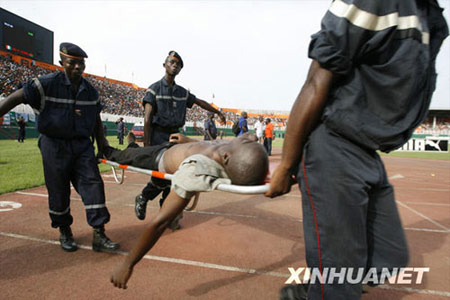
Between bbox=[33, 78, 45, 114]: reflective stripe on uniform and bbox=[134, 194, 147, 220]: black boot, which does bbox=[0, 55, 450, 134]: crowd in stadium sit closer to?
bbox=[134, 194, 147, 220]: black boot

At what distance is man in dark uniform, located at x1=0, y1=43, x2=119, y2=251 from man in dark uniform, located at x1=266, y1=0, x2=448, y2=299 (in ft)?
8.24

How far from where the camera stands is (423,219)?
4.64 m

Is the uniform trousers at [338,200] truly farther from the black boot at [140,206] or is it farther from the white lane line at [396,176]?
the white lane line at [396,176]

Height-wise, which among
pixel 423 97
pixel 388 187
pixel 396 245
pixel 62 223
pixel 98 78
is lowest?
pixel 62 223

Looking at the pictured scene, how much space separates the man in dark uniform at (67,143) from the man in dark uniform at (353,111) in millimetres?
2513

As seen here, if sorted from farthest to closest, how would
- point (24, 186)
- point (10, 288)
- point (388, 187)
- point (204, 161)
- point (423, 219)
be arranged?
Result: point (24, 186), point (423, 219), point (10, 288), point (204, 161), point (388, 187)

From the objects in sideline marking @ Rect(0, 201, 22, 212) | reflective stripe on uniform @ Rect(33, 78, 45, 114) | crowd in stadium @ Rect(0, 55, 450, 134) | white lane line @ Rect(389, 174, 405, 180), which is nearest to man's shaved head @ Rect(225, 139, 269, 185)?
reflective stripe on uniform @ Rect(33, 78, 45, 114)

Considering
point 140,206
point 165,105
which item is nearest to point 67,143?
point 140,206

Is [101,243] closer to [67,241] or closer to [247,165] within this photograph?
[67,241]

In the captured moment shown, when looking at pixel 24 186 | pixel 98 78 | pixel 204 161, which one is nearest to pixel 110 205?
pixel 24 186

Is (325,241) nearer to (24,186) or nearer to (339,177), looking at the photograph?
(339,177)

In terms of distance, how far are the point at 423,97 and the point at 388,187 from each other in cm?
47

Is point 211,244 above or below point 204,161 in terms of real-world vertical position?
below

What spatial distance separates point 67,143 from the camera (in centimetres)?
317
